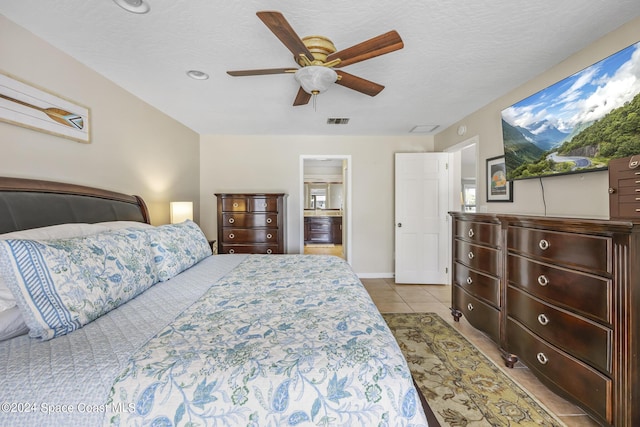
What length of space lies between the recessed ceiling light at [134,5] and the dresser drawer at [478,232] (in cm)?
278

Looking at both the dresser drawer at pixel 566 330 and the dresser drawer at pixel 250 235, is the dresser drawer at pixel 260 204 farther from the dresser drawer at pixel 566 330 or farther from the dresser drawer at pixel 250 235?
the dresser drawer at pixel 566 330

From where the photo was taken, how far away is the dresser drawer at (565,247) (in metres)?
1.28

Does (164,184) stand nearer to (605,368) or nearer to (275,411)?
(275,411)

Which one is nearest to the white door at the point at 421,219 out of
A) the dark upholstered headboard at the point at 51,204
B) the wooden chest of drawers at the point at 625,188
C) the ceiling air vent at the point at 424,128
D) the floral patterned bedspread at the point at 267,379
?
the ceiling air vent at the point at 424,128

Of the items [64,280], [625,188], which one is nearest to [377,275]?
[625,188]

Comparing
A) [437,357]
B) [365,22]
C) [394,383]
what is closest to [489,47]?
[365,22]

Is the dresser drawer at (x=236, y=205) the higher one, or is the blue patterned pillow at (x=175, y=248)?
the dresser drawer at (x=236, y=205)

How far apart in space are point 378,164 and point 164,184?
10.5ft

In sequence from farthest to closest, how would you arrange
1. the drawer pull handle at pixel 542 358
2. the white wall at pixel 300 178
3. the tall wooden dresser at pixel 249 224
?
the white wall at pixel 300 178, the tall wooden dresser at pixel 249 224, the drawer pull handle at pixel 542 358

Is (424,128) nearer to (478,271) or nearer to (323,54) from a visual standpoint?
(478,271)

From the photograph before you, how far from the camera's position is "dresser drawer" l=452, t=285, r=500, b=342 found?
205cm

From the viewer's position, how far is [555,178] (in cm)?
210

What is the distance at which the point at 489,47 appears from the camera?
1.85 metres

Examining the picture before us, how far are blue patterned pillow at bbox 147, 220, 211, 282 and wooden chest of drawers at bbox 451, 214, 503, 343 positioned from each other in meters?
2.43
